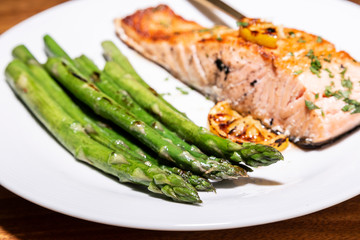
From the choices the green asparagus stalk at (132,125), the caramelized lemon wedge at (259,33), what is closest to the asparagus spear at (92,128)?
the green asparagus stalk at (132,125)

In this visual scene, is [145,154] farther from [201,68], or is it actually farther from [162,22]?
[162,22]

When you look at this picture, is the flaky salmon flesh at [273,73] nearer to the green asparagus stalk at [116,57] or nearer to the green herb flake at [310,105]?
the green herb flake at [310,105]

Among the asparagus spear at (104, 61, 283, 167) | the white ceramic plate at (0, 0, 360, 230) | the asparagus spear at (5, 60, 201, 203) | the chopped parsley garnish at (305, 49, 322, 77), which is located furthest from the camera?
the chopped parsley garnish at (305, 49, 322, 77)

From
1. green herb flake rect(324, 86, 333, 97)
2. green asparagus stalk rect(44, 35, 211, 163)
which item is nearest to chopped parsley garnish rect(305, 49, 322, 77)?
green herb flake rect(324, 86, 333, 97)

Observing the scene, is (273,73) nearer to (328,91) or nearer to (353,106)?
(328,91)

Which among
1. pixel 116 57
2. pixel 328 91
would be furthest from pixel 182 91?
pixel 328 91

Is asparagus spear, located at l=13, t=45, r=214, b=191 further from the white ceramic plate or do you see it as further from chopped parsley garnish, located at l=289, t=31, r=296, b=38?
chopped parsley garnish, located at l=289, t=31, r=296, b=38

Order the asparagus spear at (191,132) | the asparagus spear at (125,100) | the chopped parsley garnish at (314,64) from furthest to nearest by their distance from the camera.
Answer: the chopped parsley garnish at (314,64)
the asparagus spear at (125,100)
the asparagus spear at (191,132)
